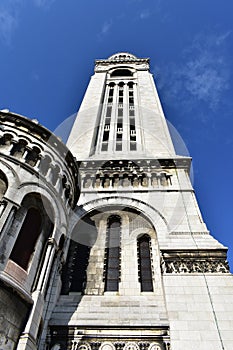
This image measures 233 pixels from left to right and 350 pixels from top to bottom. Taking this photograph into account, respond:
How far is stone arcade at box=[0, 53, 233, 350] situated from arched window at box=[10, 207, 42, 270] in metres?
0.04

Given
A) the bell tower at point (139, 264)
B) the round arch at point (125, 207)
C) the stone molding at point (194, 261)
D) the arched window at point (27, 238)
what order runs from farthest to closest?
the round arch at point (125, 207) → the stone molding at point (194, 261) → the bell tower at point (139, 264) → the arched window at point (27, 238)

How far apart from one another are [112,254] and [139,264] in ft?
4.80

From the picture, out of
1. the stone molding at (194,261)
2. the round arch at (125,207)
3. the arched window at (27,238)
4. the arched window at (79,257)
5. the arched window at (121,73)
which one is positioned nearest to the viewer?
the arched window at (27,238)

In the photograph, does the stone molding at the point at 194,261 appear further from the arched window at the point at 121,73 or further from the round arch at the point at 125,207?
the arched window at the point at 121,73

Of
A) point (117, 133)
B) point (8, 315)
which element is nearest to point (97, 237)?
point (8, 315)

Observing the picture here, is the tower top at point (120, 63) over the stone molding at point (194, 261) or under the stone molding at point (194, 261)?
over

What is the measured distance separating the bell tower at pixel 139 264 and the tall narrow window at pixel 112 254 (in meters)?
0.05

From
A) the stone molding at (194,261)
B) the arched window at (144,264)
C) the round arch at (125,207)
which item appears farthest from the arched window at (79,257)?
the stone molding at (194,261)

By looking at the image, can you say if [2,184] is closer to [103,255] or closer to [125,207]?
[103,255]

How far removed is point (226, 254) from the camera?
40.5ft

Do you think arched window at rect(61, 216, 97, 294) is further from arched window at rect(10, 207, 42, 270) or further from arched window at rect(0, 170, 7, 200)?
arched window at rect(0, 170, 7, 200)

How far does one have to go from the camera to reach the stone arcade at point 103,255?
969cm

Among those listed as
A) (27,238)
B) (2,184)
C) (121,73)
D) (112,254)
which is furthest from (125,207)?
(121,73)

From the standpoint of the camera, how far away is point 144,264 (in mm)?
13586
